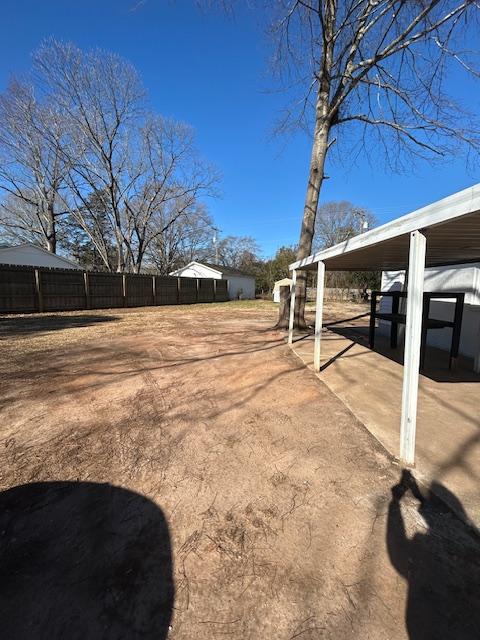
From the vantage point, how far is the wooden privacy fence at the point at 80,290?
1207 cm

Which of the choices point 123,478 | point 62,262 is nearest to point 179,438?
point 123,478

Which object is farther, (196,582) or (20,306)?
(20,306)

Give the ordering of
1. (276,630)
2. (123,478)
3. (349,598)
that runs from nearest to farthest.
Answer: (276,630), (349,598), (123,478)

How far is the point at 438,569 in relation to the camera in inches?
59.1

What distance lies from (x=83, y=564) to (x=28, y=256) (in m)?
20.9

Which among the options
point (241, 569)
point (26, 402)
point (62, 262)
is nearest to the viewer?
point (241, 569)

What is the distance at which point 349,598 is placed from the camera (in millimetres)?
1371

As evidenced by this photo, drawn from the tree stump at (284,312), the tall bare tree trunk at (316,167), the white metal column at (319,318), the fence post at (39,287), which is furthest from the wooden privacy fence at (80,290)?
the white metal column at (319,318)

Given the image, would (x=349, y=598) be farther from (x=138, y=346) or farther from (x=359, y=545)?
(x=138, y=346)

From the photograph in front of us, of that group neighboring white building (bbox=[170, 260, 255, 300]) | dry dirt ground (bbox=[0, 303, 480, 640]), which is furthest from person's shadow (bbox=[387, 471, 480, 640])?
neighboring white building (bbox=[170, 260, 255, 300])

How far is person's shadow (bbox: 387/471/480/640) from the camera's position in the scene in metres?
1.25

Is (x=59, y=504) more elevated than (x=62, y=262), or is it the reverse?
(x=62, y=262)

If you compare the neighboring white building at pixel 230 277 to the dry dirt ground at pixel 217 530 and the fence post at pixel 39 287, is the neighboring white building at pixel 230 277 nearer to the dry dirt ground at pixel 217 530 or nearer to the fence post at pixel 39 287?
the fence post at pixel 39 287

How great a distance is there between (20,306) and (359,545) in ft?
46.8
